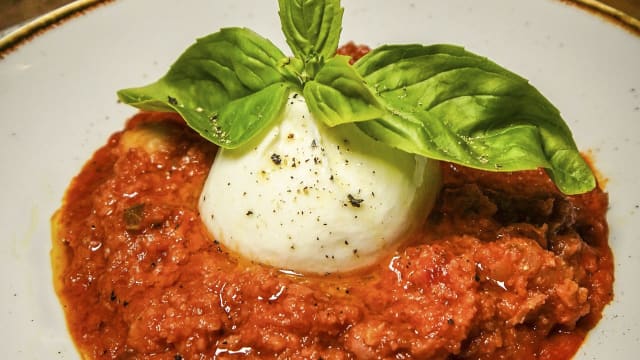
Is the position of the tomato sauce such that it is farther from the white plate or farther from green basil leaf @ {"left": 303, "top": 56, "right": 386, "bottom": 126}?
green basil leaf @ {"left": 303, "top": 56, "right": 386, "bottom": 126}

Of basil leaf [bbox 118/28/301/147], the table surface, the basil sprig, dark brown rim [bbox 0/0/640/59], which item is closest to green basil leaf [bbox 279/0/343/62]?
the basil sprig

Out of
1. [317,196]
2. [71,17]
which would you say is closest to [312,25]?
[317,196]

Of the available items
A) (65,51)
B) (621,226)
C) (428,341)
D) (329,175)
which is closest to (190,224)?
(329,175)

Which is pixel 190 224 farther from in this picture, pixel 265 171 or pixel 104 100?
pixel 104 100

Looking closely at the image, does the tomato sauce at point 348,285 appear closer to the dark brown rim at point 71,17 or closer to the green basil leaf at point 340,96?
the green basil leaf at point 340,96

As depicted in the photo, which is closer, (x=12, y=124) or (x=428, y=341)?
(x=428, y=341)

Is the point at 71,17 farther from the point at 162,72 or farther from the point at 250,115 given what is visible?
the point at 250,115

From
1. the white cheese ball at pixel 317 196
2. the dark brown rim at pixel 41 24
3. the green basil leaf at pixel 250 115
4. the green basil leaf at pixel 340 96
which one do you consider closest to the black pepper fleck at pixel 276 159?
the white cheese ball at pixel 317 196
